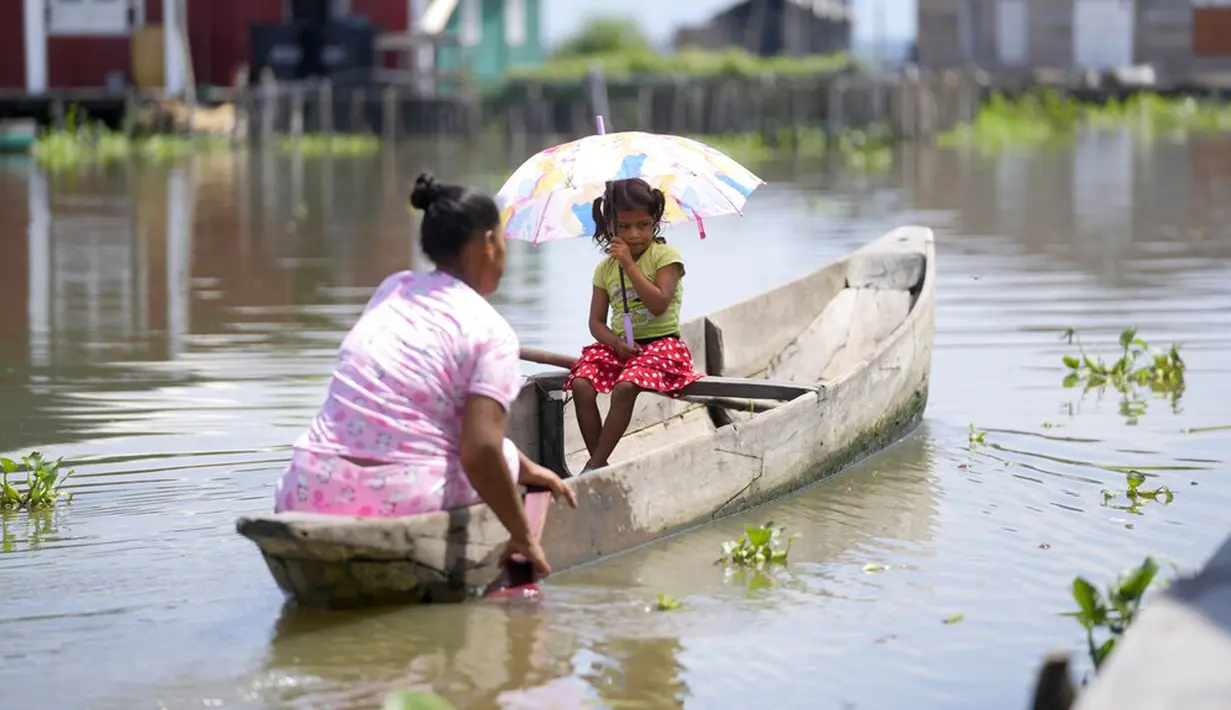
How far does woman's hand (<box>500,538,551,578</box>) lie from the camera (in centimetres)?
543

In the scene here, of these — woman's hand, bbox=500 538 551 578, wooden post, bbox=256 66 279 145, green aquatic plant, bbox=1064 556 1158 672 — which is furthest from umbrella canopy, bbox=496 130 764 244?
wooden post, bbox=256 66 279 145

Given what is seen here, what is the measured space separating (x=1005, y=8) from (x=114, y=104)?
21.4 metres

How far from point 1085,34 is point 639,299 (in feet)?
124

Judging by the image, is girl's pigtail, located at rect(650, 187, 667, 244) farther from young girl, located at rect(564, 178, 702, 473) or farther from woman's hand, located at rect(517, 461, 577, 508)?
woman's hand, located at rect(517, 461, 577, 508)

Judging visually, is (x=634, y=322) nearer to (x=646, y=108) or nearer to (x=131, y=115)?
(x=131, y=115)

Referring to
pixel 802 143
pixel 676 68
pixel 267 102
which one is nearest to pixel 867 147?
pixel 802 143

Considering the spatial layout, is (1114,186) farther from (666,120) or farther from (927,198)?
(666,120)

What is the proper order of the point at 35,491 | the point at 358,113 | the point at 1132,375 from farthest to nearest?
the point at 358,113 → the point at 1132,375 → the point at 35,491

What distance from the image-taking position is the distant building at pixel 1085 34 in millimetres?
41750

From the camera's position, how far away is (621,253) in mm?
6852

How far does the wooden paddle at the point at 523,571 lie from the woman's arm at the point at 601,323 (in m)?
1.51

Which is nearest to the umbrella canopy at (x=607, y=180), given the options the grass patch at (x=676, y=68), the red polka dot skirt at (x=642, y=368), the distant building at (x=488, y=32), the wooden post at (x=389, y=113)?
the red polka dot skirt at (x=642, y=368)

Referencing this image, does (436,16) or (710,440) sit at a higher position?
(436,16)

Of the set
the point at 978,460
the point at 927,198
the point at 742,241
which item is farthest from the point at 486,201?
the point at 927,198
